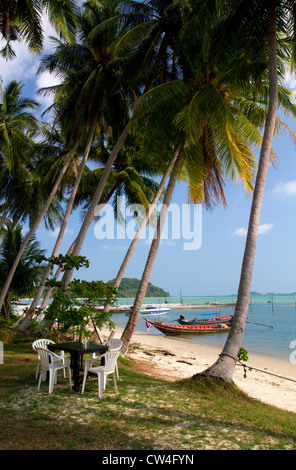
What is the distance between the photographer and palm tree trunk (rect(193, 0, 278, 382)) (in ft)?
21.2

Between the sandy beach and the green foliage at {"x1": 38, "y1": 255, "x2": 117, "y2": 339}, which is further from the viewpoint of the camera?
the sandy beach

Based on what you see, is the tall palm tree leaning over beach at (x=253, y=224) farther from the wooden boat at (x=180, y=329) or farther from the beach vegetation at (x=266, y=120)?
the wooden boat at (x=180, y=329)

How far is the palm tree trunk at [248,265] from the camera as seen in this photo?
6.46 meters

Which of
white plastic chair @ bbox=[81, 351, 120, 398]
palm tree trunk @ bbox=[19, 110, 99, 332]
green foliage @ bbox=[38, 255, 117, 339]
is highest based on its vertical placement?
palm tree trunk @ bbox=[19, 110, 99, 332]

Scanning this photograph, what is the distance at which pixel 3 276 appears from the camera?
22.2 metres

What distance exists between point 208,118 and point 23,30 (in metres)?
6.10

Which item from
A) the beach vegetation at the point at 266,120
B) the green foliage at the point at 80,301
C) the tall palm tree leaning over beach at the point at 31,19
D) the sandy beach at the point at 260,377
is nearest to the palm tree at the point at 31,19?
the tall palm tree leaning over beach at the point at 31,19

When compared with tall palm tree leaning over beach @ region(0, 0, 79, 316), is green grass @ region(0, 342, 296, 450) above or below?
below

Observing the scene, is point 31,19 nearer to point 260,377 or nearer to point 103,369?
point 103,369

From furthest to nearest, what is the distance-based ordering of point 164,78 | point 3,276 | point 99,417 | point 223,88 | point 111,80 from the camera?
point 3,276 < point 111,80 < point 164,78 < point 223,88 < point 99,417

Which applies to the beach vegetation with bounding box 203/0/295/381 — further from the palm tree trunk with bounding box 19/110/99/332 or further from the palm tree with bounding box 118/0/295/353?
the palm tree trunk with bounding box 19/110/99/332

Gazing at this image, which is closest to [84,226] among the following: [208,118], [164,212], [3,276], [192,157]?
[164,212]

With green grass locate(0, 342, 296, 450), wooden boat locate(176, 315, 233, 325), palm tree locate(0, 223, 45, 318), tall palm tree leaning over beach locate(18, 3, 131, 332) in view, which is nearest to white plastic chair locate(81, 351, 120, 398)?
green grass locate(0, 342, 296, 450)
